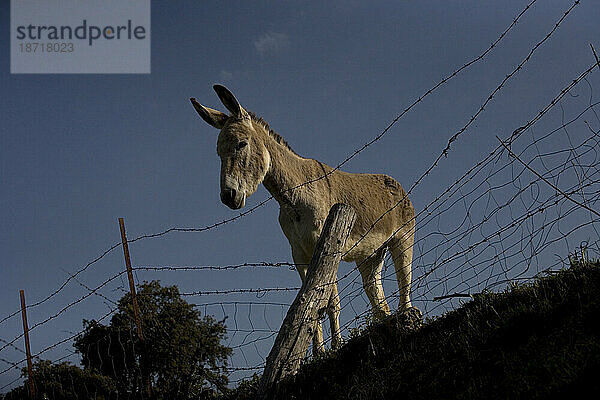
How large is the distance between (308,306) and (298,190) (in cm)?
202

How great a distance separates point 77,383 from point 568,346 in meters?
10.6

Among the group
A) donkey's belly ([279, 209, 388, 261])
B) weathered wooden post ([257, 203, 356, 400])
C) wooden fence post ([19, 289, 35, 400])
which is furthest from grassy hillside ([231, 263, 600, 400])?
wooden fence post ([19, 289, 35, 400])

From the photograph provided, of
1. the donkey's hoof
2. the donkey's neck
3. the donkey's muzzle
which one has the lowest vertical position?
the donkey's hoof

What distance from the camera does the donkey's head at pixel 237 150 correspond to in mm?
6227

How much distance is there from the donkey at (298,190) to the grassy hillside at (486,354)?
77 cm

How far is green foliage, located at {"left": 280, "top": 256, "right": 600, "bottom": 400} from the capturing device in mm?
3086

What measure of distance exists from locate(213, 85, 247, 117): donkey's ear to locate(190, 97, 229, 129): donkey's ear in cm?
17

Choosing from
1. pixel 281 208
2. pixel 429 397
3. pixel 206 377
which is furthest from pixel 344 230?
pixel 206 377

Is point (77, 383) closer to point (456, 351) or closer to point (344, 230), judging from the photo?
point (344, 230)

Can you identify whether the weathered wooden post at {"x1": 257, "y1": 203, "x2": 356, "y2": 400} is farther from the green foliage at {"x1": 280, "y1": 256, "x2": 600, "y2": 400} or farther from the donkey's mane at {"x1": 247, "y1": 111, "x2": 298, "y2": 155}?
the donkey's mane at {"x1": 247, "y1": 111, "x2": 298, "y2": 155}

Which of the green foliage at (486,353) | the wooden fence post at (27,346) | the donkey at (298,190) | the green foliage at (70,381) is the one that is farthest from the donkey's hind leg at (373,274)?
the green foliage at (70,381)

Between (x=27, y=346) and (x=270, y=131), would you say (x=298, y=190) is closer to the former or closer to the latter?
(x=270, y=131)

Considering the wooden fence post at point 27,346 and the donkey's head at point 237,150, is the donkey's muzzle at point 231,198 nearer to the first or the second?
A: the donkey's head at point 237,150

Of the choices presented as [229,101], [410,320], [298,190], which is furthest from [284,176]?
[410,320]
